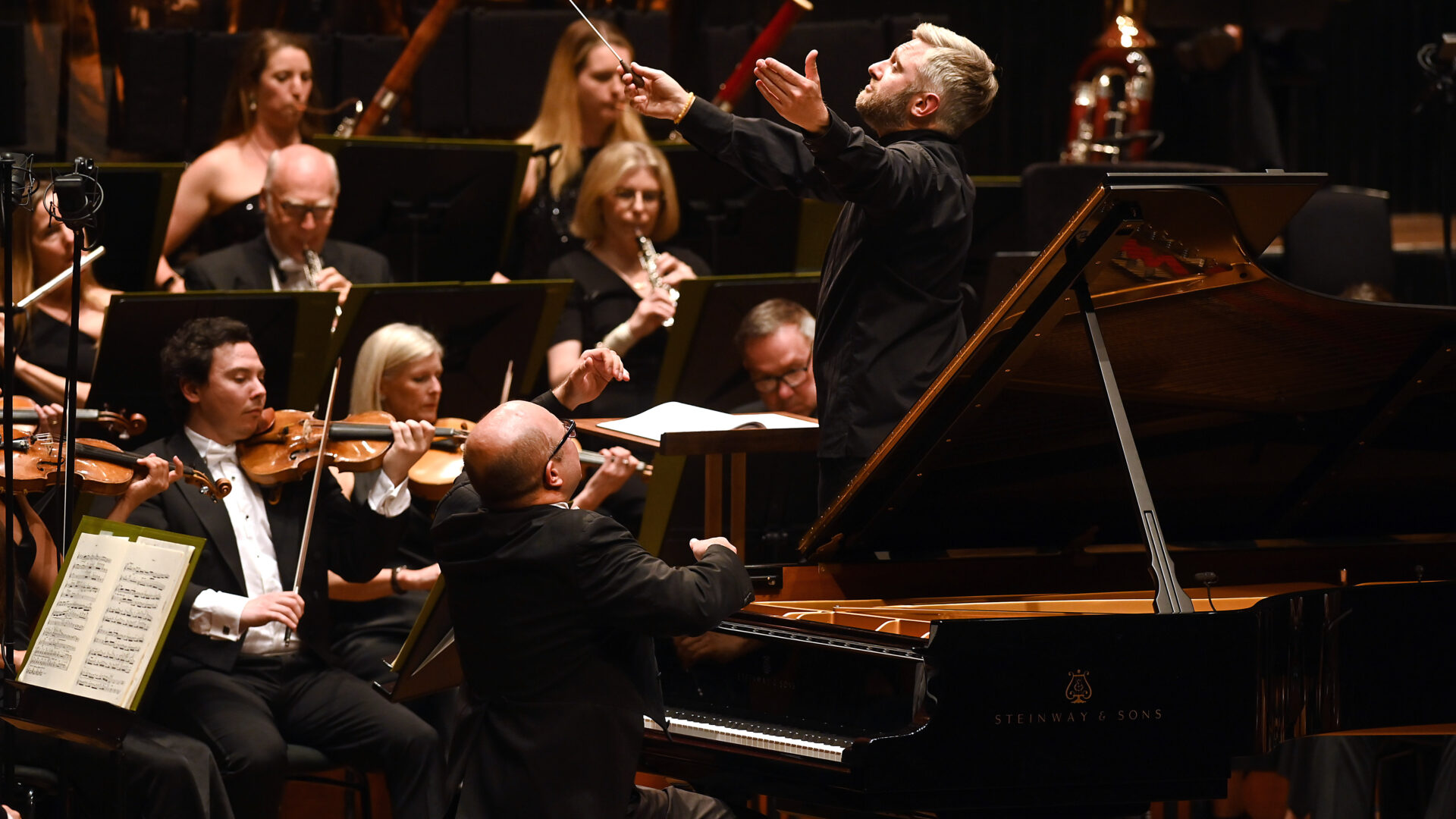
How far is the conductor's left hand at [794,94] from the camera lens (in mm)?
2432

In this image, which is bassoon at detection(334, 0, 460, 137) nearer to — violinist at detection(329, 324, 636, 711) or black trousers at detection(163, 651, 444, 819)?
violinist at detection(329, 324, 636, 711)

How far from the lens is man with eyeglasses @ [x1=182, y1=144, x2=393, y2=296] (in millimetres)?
3973

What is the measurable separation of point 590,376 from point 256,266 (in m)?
1.62

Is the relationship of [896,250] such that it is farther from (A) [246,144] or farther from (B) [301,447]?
(A) [246,144]

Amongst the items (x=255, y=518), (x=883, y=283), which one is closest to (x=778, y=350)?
(x=883, y=283)

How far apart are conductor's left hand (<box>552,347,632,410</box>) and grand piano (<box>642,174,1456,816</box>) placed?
1.34 ft

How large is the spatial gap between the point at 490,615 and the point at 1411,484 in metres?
1.78

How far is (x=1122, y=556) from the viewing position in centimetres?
299

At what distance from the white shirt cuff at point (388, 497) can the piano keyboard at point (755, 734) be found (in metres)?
1.00

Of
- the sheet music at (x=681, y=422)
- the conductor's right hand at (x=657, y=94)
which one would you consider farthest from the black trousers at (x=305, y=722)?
the conductor's right hand at (x=657, y=94)

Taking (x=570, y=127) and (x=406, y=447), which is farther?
(x=570, y=127)

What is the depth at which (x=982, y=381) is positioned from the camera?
2504mm

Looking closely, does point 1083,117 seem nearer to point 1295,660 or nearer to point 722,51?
point 722,51

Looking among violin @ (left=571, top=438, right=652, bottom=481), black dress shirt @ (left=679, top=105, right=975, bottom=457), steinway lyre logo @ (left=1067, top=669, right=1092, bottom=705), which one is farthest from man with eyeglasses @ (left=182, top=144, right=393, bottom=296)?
steinway lyre logo @ (left=1067, top=669, right=1092, bottom=705)
